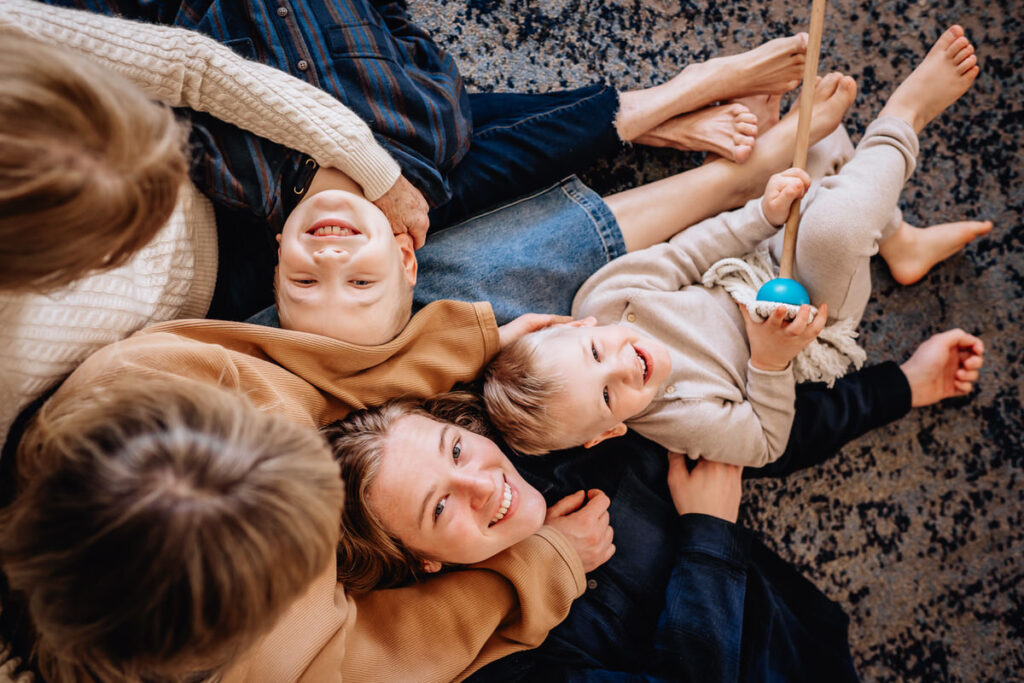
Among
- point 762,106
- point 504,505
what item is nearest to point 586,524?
point 504,505

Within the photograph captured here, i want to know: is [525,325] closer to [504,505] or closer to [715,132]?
[504,505]

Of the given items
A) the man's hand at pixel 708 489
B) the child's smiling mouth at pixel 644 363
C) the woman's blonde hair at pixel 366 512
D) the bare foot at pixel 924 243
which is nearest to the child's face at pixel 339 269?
the woman's blonde hair at pixel 366 512

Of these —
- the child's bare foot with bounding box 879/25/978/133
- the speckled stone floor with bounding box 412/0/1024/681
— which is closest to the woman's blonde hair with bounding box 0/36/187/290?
the speckled stone floor with bounding box 412/0/1024/681

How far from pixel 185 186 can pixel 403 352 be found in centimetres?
36

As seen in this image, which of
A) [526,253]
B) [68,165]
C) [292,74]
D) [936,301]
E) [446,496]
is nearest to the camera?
[68,165]

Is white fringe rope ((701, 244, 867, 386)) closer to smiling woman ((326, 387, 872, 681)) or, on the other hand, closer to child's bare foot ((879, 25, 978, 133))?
smiling woman ((326, 387, 872, 681))

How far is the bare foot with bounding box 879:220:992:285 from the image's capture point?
107cm

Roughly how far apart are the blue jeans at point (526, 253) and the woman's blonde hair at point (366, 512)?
0.68 ft

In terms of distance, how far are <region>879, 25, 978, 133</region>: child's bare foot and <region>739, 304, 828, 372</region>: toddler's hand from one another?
38 cm

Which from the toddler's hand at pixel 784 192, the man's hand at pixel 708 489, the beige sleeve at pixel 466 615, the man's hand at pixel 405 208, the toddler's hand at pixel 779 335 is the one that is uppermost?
the toddler's hand at pixel 784 192

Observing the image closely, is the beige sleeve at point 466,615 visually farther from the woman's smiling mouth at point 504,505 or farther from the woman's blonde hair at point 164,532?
the woman's blonde hair at point 164,532

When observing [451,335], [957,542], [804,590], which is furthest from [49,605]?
[957,542]

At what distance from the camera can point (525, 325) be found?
96cm

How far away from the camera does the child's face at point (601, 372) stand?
2.82 feet
